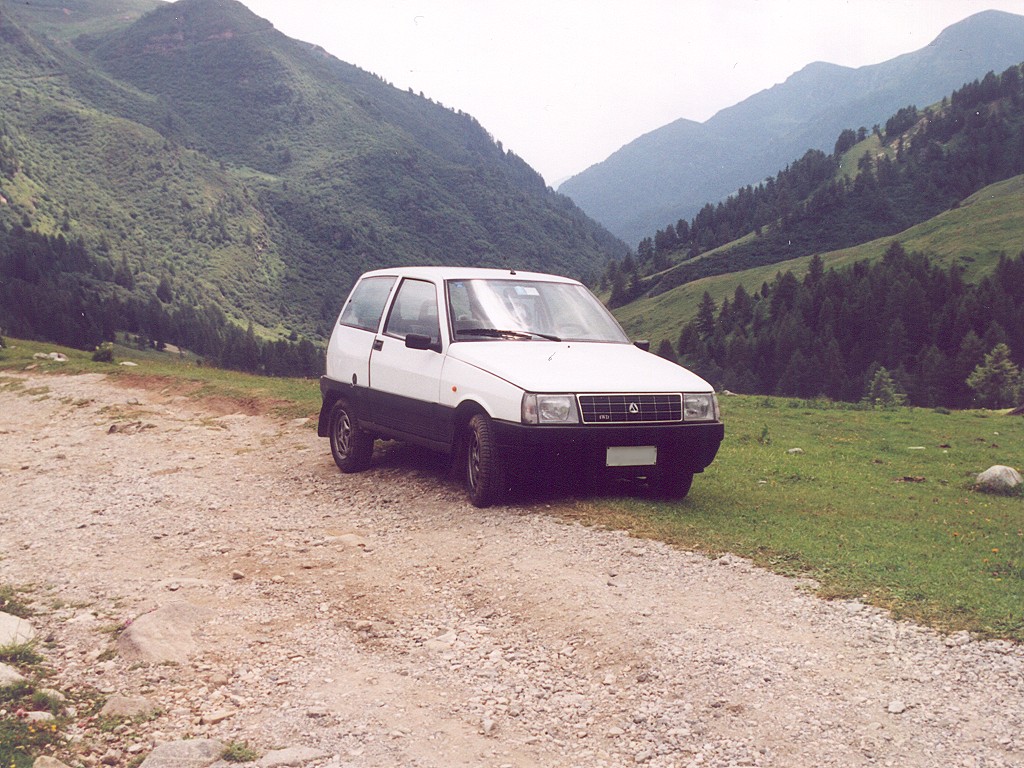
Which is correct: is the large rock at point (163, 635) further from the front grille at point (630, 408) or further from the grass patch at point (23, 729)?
the front grille at point (630, 408)

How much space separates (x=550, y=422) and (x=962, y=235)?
177m

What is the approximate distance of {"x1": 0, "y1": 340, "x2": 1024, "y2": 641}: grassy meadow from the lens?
20.9 feet

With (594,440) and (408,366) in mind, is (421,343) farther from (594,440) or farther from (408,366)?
(594,440)

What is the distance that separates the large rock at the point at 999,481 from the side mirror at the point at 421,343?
8.81m

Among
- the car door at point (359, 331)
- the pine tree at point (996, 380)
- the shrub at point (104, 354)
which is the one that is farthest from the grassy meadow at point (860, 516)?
the pine tree at point (996, 380)

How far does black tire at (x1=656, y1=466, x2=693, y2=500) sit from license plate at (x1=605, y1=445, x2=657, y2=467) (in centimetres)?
57

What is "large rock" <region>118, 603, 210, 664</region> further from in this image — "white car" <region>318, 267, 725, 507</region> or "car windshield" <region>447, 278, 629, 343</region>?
"car windshield" <region>447, 278, 629, 343</region>

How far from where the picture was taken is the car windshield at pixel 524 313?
32.0ft

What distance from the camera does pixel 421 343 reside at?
31.7 feet

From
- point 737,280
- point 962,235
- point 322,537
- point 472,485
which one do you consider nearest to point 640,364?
point 472,485

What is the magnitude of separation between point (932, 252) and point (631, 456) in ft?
539

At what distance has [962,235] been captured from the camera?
160 metres

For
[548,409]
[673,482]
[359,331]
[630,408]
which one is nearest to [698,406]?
[630,408]

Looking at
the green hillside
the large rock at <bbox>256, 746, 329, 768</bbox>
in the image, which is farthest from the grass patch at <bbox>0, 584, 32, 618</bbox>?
the green hillside
